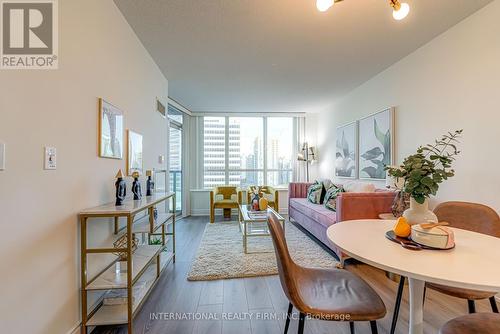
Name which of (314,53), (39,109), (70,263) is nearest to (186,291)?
(70,263)

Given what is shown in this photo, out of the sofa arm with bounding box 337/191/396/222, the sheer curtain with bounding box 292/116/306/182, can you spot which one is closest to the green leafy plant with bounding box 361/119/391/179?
the sofa arm with bounding box 337/191/396/222

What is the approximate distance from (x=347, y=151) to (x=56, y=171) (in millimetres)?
4134

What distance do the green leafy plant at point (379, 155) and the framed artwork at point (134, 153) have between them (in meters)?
3.09

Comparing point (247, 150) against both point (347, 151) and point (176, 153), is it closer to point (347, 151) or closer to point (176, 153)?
point (176, 153)

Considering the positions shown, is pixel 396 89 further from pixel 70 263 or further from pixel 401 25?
pixel 70 263

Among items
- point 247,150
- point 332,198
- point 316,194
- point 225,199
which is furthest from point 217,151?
point 332,198

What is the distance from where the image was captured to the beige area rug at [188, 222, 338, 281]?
255 centimetres

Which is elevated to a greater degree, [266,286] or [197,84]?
[197,84]

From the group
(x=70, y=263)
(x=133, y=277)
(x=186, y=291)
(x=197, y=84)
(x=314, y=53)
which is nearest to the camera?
(x=70, y=263)

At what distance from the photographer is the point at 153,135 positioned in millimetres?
3072

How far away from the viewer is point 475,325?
98cm

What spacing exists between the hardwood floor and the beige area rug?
5.2 inches

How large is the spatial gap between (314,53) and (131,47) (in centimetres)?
198

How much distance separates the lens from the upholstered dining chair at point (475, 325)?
3.11ft
